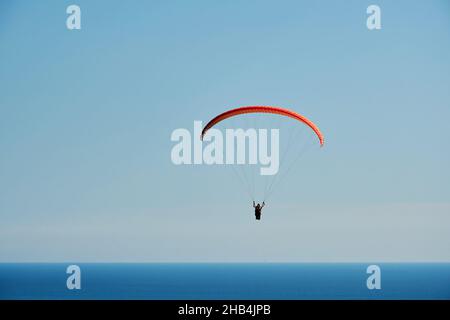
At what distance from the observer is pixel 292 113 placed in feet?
48.0

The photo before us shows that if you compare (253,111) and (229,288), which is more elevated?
(229,288)

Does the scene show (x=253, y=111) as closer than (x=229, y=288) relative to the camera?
Yes

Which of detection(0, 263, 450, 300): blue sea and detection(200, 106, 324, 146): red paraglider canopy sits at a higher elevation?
detection(0, 263, 450, 300): blue sea

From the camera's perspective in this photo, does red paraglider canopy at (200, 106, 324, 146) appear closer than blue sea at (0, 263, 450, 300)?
Yes

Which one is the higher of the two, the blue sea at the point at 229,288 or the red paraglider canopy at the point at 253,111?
the blue sea at the point at 229,288

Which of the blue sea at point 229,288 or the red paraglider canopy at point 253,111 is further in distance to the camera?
the blue sea at point 229,288
